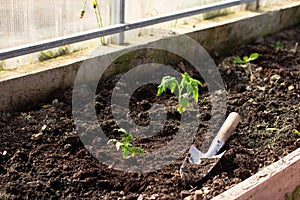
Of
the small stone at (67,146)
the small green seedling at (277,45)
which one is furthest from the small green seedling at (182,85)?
the small green seedling at (277,45)

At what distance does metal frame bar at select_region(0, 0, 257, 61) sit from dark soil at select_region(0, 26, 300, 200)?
0.34m

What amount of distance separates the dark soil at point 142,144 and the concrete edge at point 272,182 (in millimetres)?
172

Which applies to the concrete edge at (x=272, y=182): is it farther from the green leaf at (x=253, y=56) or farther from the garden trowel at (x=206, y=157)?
the green leaf at (x=253, y=56)

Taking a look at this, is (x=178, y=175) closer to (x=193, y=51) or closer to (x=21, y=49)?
(x=21, y=49)

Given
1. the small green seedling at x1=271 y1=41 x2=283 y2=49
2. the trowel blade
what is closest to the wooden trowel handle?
the trowel blade

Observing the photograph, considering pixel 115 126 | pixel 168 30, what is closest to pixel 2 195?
pixel 115 126

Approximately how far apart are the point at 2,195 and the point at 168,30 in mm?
2108

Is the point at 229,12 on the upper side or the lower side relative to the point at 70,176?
upper

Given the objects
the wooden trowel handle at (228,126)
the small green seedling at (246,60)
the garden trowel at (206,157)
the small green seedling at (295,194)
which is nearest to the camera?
the garden trowel at (206,157)

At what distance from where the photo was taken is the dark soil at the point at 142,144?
290cm

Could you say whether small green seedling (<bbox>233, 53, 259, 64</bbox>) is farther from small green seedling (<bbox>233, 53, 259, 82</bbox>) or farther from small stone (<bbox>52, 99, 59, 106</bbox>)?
small stone (<bbox>52, 99, 59, 106</bbox>)

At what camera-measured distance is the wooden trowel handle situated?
3313 millimetres

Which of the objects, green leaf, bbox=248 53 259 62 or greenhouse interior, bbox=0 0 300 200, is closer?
greenhouse interior, bbox=0 0 300 200

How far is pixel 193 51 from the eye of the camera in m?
4.43
